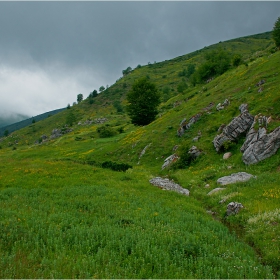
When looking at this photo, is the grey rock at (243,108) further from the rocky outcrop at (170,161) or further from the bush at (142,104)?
the bush at (142,104)

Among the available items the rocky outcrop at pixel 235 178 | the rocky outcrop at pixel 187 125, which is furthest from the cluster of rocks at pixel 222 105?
the rocky outcrop at pixel 235 178

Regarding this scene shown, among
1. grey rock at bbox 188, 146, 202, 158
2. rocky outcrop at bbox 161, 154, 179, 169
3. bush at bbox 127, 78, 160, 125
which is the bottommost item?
rocky outcrop at bbox 161, 154, 179, 169

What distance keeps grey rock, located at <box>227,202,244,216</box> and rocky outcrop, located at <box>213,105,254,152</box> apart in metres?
12.4

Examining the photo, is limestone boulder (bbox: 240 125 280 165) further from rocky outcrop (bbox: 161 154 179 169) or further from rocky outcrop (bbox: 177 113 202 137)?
rocky outcrop (bbox: 177 113 202 137)

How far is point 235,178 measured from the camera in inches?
698

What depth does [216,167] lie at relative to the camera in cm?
2183

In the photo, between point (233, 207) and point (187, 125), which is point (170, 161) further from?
point (233, 207)

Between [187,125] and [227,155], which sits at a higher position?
[187,125]

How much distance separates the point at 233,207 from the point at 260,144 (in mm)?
9760

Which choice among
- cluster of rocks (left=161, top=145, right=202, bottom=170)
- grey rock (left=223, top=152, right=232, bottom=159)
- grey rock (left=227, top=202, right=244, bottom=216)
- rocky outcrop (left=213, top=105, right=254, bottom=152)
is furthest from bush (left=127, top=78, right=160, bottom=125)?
grey rock (left=227, top=202, right=244, bottom=216)

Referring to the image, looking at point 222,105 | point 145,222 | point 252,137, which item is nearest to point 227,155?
point 252,137

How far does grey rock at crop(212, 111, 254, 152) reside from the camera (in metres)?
24.6

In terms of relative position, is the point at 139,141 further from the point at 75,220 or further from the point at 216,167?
the point at 75,220

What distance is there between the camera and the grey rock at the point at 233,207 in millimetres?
12336
